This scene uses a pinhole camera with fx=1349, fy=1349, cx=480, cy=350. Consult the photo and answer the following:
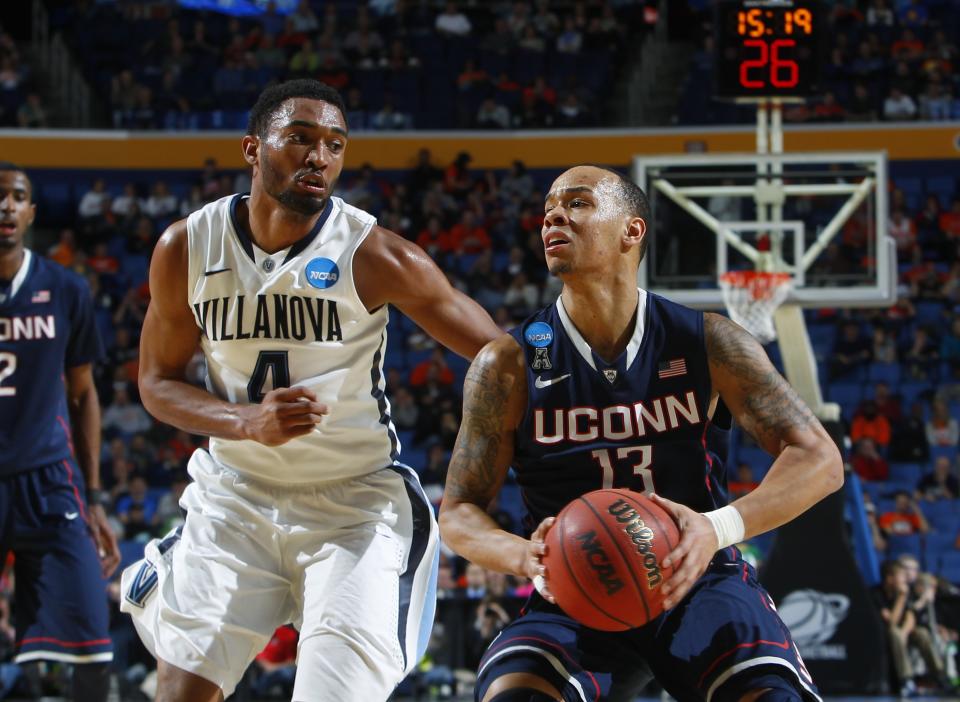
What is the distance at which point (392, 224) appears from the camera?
16719mm

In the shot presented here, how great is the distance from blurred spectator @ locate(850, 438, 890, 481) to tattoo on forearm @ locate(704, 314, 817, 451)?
9.79 metres

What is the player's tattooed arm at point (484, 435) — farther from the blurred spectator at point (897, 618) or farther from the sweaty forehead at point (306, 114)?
the blurred spectator at point (897, 618)

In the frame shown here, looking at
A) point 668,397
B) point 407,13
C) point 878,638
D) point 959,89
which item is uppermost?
point 407,13

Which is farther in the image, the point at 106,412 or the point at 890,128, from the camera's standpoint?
the point at 890,128

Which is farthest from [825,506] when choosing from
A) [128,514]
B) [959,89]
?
[959,89]

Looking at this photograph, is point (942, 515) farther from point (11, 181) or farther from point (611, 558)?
point (611, 558)

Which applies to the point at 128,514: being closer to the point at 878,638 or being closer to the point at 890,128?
the point at 878,638

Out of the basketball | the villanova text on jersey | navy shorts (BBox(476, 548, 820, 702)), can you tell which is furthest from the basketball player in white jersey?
the basketball

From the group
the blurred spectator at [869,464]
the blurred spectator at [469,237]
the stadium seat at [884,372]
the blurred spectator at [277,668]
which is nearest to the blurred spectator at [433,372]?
the blurred spectator at [469,237]

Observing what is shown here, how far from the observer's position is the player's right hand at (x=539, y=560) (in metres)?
3.33

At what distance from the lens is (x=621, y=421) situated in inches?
146

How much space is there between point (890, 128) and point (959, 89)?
105 cm

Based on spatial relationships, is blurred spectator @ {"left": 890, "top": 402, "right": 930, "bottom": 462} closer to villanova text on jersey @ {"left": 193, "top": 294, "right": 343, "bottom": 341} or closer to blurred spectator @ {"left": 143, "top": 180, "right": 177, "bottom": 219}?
blurred spectator @ {"left": 143, "top": 180, "right": 177, "bottom": 219}

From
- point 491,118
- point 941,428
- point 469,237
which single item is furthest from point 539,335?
point 491,118
